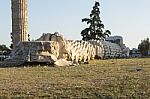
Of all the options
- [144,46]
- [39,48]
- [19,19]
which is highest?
[19,19]

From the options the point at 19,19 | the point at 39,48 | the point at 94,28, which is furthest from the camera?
the point at 94,28

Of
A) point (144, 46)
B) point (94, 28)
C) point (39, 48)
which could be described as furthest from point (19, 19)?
point (144, 46)

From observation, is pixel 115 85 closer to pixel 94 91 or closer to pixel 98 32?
pixel 94 91

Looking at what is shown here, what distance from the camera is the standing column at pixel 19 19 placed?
40375 mm

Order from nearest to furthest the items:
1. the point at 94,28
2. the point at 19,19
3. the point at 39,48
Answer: the point at 39,48, the point at 19,19, the point at 94,28

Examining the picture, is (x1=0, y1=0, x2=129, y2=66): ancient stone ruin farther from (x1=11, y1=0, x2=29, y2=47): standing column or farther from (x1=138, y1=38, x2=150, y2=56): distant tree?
(x1=138, y1=38, x2=150, y2=56): distant tree

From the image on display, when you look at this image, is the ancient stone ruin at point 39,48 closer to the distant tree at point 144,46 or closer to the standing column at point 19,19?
the standing column at point 19,19

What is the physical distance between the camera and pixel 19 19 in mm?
40375

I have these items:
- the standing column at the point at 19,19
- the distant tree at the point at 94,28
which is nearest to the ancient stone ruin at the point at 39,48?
the standing column at the point at 19,19

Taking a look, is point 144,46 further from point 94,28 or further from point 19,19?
point 19,19

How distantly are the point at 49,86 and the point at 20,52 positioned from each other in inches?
655

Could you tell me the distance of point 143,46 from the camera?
85.9m

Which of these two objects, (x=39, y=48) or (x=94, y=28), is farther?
(x=94, y=28)

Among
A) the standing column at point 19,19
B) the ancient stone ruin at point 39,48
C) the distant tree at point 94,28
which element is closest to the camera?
the ancient stone ruin at point 39,48
